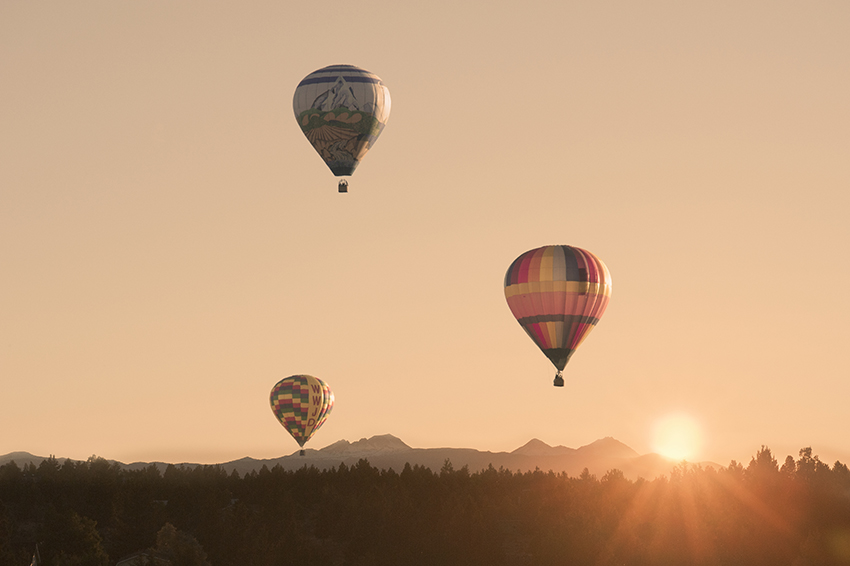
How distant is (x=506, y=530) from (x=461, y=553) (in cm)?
619

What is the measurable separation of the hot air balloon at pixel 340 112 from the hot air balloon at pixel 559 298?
1237cm

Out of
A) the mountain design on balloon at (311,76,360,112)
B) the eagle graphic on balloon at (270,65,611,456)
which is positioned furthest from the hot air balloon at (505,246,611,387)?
the mountain design on balloon at (311,76,360,112)

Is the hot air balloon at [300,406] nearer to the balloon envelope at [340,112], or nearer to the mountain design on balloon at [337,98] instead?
the balloon envelope at [340,112]

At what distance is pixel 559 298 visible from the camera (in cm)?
6981

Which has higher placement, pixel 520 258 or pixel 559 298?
pixel 520 258

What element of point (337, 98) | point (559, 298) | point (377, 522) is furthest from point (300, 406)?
point (559, 298)

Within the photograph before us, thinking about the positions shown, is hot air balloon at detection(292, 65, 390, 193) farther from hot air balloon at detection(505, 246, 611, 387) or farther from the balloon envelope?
hot air balloon at detection(505, 246, 611, 387)

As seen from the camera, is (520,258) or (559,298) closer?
(559,298)

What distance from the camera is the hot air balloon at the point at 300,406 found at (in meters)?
106

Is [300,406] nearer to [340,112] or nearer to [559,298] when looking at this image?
[340,112]

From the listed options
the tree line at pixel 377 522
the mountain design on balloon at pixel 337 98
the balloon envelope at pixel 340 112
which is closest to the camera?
the tree line at pixel 377 522

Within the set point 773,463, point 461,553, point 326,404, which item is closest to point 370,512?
point 461,553

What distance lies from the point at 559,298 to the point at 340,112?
17.0 m

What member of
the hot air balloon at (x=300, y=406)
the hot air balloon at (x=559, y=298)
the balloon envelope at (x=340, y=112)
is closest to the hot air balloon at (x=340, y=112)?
the balloon envelope at (x=340, y=112)
